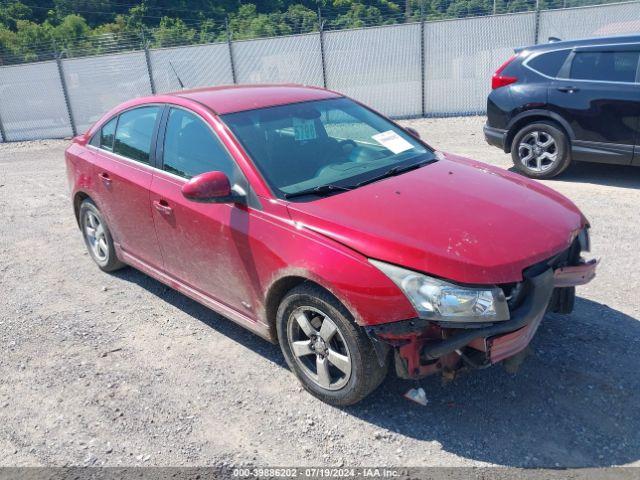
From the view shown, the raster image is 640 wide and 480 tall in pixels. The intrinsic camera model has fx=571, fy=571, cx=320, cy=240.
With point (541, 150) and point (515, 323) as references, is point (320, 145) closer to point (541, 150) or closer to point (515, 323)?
point (515, 323)

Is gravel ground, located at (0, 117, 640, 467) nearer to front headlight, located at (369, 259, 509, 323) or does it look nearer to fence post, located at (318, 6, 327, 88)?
front headlight, located at (369, 259, 509, 323)

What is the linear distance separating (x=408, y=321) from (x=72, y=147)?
13.7 feet

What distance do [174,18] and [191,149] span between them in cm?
5113

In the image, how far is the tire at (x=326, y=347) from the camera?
306 centimetres

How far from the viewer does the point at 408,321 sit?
9.37ft

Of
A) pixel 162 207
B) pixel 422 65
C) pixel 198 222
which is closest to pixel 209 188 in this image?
pixel 198 222

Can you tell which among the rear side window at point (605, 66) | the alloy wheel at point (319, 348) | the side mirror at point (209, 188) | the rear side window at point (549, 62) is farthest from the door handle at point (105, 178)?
the rear side window at point (605, 66)

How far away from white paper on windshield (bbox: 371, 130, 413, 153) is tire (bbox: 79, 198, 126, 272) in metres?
2.57

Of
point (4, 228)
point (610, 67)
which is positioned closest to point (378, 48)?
point (610, 67)

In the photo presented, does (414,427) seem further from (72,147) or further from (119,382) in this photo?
(72,147)

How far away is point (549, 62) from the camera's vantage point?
755 cm

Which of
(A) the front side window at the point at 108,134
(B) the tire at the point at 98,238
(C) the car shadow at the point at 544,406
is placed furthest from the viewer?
(B) the tire at the point at 98,238

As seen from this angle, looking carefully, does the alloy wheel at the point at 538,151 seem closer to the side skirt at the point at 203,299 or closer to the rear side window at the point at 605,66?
the rear side window at the point at 605,66

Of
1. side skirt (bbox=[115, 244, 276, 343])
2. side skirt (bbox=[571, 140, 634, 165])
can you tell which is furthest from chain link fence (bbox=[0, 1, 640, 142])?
side skirt (bbox=[115, 244, 276, 343])
